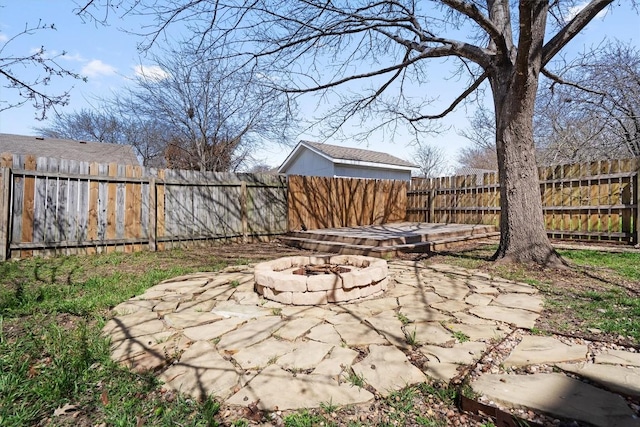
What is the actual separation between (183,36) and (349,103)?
11.2 feet

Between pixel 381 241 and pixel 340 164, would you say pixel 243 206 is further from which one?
pixel 340 164

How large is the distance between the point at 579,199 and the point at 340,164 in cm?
992

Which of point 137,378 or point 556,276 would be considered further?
point 556,276

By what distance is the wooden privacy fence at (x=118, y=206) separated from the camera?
5.18 metres

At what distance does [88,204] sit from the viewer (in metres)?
5.73

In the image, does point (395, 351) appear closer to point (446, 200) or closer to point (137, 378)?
point (137, 378)

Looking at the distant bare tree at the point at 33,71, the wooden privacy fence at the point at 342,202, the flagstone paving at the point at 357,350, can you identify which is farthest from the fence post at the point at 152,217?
the flagstone paving at the point at 357,350

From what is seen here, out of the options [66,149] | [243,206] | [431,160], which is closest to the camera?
[243,206]

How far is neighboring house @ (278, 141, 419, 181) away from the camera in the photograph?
50.8ft

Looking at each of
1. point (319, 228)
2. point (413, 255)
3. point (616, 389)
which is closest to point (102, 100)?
point (319, 228)

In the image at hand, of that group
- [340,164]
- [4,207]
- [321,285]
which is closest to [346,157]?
[340,164]

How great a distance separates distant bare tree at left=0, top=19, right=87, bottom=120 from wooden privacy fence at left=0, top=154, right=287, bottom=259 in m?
2.11

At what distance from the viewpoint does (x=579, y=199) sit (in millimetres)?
6891

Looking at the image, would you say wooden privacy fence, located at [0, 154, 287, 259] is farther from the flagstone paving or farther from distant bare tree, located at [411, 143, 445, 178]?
distant bare tree, located at [411, 143, 445, 178]
